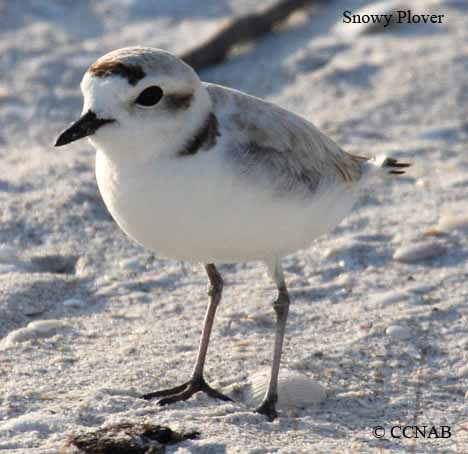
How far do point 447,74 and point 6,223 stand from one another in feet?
10.9

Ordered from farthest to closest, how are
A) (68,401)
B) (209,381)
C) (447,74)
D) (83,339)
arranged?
(447,74) < (83,339) < (209,381) < (68,401)

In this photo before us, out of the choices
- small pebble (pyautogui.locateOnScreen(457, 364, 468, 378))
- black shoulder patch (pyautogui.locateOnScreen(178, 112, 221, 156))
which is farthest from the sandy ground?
black shoulder patch (pyautogui.locateOnScreen(178, 112, 221, 156))

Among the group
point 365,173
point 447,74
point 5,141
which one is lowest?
point 365,173

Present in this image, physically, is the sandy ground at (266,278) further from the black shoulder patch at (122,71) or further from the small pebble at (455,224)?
the black shoulder patch at (122,71)

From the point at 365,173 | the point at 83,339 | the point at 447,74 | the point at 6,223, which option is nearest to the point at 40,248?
the point at 6,223

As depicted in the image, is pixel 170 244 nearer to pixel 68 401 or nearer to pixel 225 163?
pixel 225 163

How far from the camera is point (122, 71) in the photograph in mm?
3688

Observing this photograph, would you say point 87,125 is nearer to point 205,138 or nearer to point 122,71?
point 122,71

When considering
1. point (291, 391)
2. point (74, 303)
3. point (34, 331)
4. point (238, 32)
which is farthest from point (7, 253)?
point (238, 32)

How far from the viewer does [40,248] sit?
5.68m

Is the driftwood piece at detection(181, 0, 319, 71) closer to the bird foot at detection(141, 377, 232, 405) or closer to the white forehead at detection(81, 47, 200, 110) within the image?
the bird foot at detection(141, 377, 232, 405)

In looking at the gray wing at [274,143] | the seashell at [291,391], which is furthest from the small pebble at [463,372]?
the gray wing at [274,143]

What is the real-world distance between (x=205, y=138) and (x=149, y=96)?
265mm

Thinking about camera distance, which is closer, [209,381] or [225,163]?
[225,163]
